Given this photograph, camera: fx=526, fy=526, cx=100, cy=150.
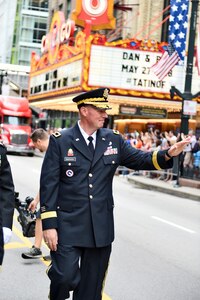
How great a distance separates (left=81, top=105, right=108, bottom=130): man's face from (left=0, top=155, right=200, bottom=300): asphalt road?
2.19 meters

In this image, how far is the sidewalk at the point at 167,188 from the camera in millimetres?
16781

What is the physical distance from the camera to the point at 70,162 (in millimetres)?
4082

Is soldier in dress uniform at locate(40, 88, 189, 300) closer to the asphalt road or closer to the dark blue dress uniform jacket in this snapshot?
the dark blue dress uniform jacket

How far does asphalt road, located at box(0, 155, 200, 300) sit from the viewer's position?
573cm

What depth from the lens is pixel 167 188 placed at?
59.4ft

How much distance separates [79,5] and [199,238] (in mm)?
24806

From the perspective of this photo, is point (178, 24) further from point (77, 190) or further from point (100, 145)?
point (77, 190)

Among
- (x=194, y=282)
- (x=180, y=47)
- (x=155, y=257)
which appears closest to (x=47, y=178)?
(x=194, y=282)

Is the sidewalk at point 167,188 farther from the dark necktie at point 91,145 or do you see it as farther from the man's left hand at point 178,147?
the dark necktie at point 91,145

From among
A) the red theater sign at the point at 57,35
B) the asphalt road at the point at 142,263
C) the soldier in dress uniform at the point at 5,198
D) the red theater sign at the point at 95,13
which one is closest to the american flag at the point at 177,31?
the asphalt road at the point at 142,263

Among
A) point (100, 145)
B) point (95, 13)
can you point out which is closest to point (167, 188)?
point (100, 145)

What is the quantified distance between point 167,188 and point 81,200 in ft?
46.9

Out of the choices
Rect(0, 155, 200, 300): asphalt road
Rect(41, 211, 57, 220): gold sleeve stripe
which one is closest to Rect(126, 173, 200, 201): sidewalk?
Rect(0, 155, 200, 300): asphalt road

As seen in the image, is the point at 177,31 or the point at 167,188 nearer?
the point at 167,188
